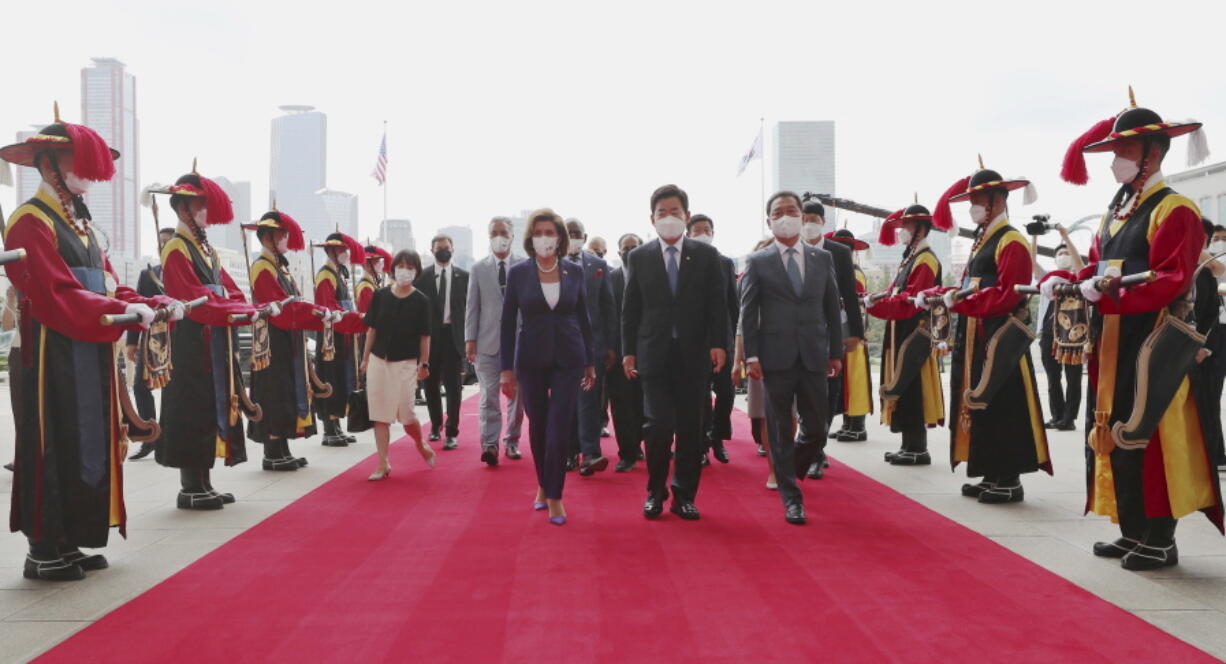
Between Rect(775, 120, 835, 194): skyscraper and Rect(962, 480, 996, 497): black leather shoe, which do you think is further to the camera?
Rect(775, 120, 835, 194): skyscraper

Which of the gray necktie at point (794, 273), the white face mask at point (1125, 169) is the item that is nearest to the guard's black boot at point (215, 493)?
the gray necktie at point (794, 273)

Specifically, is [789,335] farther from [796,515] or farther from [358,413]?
[358,413]

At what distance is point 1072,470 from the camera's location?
6316 mm

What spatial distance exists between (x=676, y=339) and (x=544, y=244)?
3.01 ft

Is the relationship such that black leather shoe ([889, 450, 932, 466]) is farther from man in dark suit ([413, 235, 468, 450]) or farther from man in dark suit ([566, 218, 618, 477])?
man in dark suit ([413, 235, 468, 450])

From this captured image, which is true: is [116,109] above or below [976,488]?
above

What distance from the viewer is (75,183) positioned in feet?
12.7

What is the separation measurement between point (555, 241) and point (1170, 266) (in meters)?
2.95

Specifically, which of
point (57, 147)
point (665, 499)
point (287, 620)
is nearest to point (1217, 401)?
point (665, 499)

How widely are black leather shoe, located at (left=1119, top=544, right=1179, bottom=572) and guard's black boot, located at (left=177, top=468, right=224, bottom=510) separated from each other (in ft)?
15.5

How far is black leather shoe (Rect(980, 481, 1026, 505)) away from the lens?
16.6ft

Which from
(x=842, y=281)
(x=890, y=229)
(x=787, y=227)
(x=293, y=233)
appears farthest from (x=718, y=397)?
(x=293, y=233)

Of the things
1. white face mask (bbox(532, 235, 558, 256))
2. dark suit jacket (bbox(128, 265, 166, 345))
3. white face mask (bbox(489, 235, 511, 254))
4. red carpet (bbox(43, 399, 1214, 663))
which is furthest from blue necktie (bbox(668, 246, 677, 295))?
dark suit jacket (bbox(128, 265, 166, 345))

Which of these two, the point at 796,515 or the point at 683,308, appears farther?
the point at 683,308
